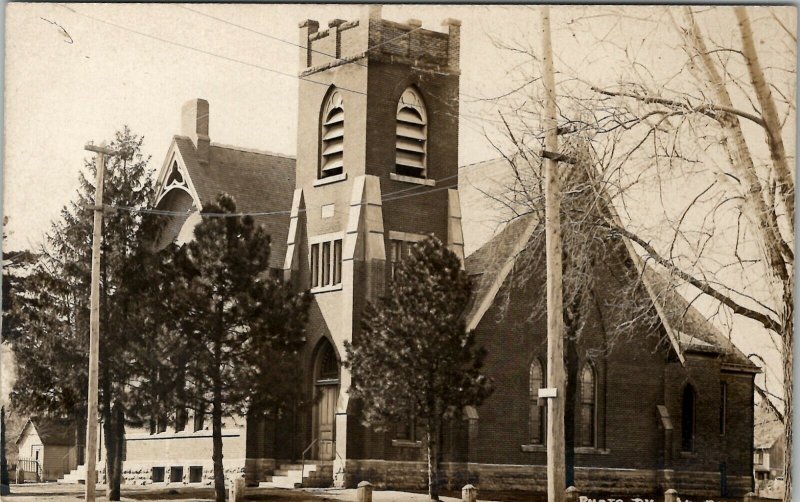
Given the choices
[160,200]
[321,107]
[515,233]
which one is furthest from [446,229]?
[160,200]

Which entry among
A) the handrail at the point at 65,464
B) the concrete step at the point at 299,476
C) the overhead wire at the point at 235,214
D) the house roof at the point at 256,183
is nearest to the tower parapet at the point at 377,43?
the house roof at the point at 256,183

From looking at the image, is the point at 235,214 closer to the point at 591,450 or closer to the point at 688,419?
the point at 591,450

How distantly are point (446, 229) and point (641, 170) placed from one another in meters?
3.23

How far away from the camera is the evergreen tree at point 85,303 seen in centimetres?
1877

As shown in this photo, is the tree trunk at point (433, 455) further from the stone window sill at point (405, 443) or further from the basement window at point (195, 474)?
the basement window at point (195, 474)

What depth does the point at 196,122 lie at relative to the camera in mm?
18562

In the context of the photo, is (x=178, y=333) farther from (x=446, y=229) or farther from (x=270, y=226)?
(x=446, y=229)

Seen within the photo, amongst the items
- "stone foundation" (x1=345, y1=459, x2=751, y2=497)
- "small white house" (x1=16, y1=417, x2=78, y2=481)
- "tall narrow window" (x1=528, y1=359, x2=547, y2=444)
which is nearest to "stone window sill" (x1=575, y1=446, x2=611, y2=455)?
"stone foundation" (x1=345, y1=459, x2=751, y2=497)

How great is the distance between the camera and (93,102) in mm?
18375

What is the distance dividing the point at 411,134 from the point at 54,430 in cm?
585

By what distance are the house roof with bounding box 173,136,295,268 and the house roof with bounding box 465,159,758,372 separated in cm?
246

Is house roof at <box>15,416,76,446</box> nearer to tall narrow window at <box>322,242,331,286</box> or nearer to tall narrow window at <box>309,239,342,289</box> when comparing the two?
tall narrow window at <box>309,239,342,289</box>

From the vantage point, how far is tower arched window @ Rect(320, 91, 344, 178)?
778 inches

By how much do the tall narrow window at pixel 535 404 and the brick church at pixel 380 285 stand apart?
73 millimetres
